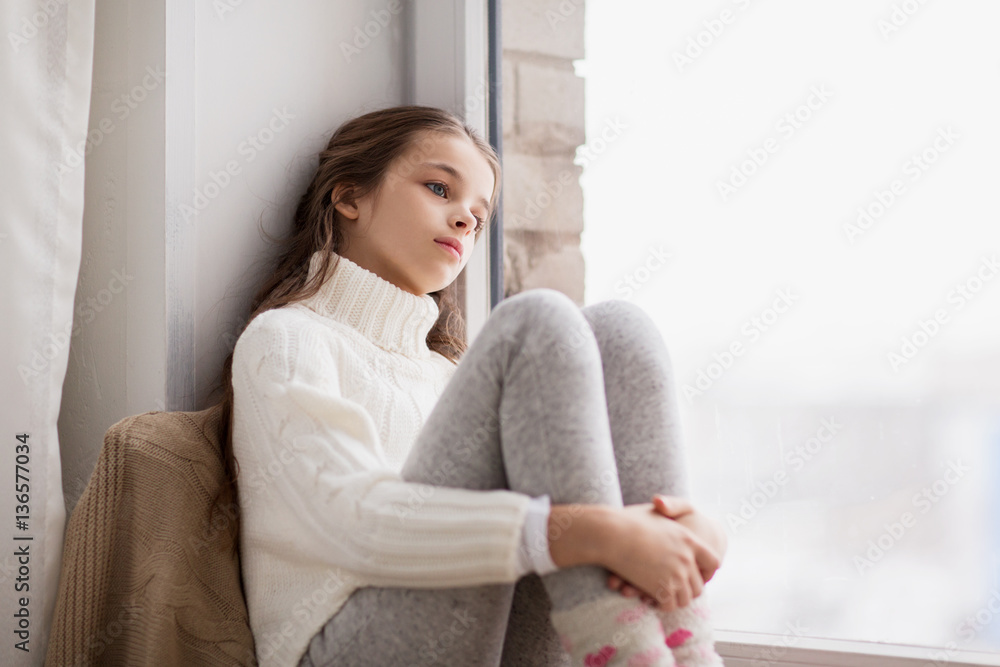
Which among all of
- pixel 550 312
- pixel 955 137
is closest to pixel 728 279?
pixel 955 137

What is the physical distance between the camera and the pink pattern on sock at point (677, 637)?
779 millimetres

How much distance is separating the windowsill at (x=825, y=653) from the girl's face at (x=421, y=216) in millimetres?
708

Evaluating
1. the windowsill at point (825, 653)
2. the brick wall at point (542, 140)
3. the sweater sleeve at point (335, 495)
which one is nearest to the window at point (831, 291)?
the windowsill at point (825, 653)

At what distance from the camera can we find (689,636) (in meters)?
0.78

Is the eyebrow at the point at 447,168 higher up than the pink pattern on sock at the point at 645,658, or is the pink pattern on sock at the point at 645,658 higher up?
the eyebrow at the point at 447,168

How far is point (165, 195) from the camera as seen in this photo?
1.06 metres

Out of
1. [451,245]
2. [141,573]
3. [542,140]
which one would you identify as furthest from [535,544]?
[542,140]

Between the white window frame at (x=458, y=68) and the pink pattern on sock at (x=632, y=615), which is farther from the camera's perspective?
the white window frame at (x=458, y=68)

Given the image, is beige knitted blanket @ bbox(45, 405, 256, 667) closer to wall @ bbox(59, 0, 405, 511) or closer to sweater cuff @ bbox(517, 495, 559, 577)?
wall @ bbox(59, 0, 405, 511)

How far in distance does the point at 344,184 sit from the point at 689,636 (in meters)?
0.80

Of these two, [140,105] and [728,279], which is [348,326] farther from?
[728,279]

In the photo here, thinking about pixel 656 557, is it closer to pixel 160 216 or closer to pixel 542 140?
pixel 160 216

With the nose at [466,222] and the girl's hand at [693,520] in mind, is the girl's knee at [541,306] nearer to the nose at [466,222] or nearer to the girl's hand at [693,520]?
the girl's hand at [693,520]

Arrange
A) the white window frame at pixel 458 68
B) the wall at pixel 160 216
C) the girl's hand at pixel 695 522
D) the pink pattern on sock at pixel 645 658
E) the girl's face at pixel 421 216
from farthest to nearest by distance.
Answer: the white window frame at pixel 458 68 → the girl's face at pixel 421 216 → the wall at pixel 160 216 → the girl's hand at pixel 695 522 → the pink pattern on sock at pixel 645 658
